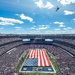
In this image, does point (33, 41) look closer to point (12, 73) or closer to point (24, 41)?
point (24, 41)

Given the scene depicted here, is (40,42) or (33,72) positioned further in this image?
(40,42)

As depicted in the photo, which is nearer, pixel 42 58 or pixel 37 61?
pixel 37 61

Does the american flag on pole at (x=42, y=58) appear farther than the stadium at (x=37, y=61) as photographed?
Yes

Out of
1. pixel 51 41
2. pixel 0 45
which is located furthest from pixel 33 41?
pixel 0 45

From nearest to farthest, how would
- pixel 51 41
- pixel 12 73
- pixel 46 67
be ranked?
1. pixel 12 73
2. pixel 46 67
3. pixel 51 41

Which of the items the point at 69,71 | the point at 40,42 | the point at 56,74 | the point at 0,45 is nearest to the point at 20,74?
the point at 56,74

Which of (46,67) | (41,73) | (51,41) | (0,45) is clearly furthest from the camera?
(51,41)

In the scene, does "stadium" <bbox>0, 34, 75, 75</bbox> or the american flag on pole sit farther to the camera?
the american flag on pole

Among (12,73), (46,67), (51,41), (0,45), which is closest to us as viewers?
(12,73)

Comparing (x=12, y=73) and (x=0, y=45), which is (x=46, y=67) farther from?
(x=0, y=45)
